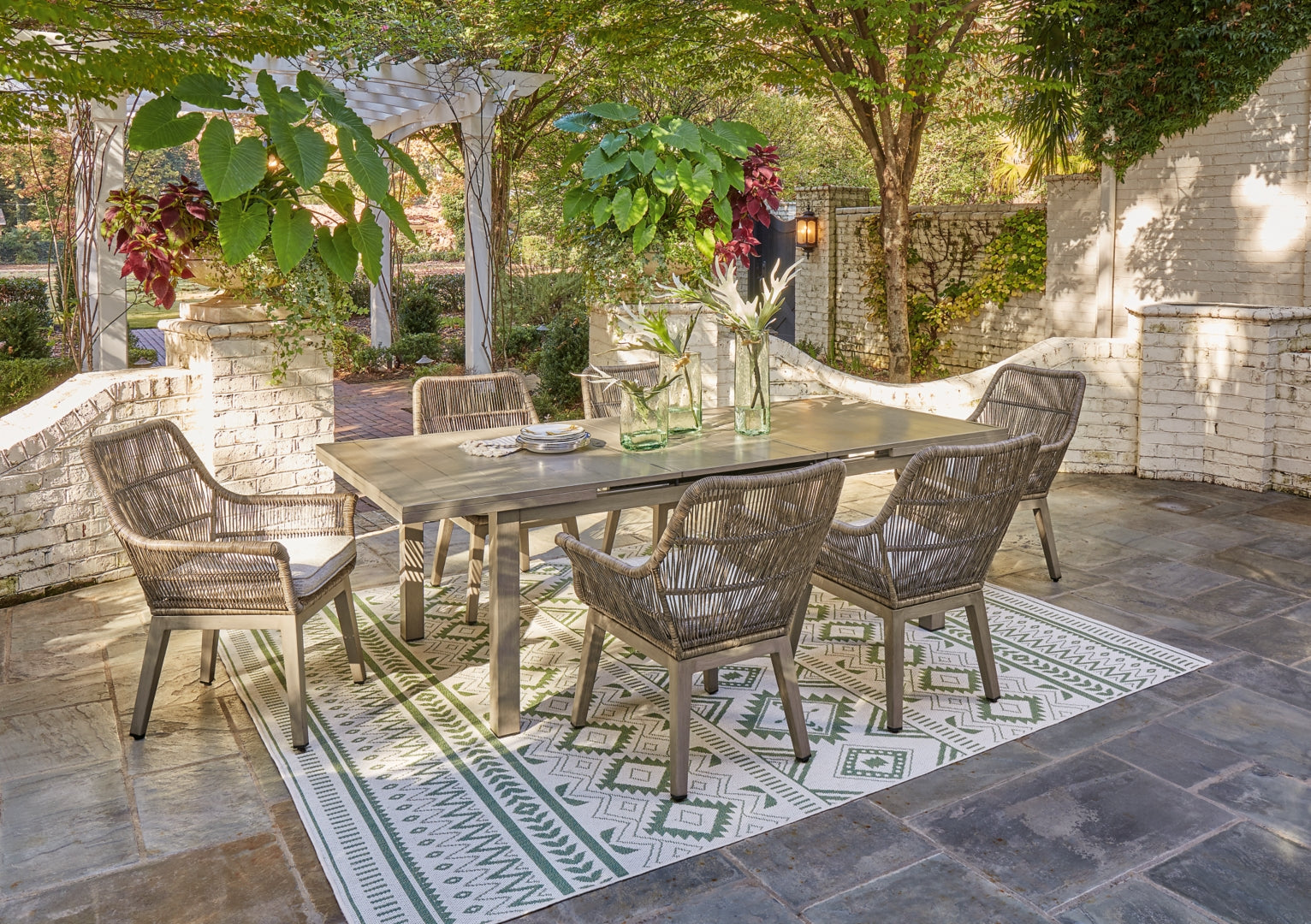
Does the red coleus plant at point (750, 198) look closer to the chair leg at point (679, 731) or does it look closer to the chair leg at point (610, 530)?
the chair leg at point (610, 530)

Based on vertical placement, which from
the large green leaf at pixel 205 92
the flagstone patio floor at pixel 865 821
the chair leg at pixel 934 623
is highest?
the large green leaf at pixel 205 92

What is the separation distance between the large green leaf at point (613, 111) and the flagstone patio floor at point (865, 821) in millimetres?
2638

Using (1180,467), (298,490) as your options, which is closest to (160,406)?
(298,490)

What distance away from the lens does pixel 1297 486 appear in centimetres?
584

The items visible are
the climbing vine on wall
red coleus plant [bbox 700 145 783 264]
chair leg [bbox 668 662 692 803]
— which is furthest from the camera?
the climbing vine on wall

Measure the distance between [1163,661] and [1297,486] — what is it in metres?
→ 2.88

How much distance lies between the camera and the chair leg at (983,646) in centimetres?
330

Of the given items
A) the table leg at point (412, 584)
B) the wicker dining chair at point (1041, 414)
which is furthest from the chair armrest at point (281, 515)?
the wicker dining chair at point (1041, 414)

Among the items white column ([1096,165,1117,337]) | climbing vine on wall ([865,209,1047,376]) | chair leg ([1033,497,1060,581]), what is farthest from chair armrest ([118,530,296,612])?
white column ([1096,165,1117,337])

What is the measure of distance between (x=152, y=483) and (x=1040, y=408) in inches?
137

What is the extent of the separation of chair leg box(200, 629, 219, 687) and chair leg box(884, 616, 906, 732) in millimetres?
2120

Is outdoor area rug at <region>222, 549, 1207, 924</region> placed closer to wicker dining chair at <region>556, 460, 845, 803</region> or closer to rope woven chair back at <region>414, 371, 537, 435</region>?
wicker dining chair at <region>556, 460, 845, 803</region>

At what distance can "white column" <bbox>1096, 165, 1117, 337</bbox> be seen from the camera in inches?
348

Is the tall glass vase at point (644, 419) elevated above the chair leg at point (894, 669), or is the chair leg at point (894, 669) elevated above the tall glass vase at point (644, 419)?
the tall glass vase at point (644, 419)
